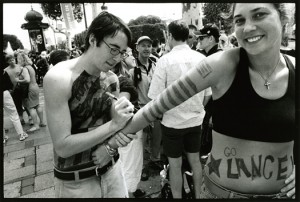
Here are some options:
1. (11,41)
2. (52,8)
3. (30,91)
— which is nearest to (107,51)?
(52,8)

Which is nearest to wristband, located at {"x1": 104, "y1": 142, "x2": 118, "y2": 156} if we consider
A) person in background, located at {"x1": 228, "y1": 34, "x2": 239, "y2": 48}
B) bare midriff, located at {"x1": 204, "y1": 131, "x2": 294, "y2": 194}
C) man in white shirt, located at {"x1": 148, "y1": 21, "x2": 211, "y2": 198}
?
bare midriff, located at {"x1": 204, "y1": 131, "x2": 294, "y2": 194}

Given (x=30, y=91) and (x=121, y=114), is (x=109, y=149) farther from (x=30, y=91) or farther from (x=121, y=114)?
(x=30, y=91)

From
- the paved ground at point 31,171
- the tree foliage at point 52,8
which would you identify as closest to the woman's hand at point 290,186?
the paved ground at point 31,171

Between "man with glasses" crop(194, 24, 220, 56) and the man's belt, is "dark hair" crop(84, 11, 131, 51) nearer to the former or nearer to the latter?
the man's belt

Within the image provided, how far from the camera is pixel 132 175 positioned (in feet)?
10.5

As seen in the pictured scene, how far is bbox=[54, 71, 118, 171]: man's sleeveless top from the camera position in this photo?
1.52m

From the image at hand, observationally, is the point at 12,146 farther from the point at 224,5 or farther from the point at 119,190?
the point at 224,5

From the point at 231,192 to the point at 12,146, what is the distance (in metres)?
4.92

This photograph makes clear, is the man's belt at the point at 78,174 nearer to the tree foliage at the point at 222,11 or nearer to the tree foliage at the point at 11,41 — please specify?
the tree foliage at the point at 11,41

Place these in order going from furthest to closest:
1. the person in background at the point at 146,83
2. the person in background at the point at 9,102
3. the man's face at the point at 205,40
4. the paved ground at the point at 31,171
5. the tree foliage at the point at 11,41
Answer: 1. the person in background at the point at 9,102
2. the man's face at the point at 205,40
3. the person in background at the point at 146,83
4. the paved ground at the point at 31,171
5. the tree foliage at the point at 11,41

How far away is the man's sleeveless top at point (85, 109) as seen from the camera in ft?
Result: 4.98

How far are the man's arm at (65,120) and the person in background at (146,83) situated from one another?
224 cm

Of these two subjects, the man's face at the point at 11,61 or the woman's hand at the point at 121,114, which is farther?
the man's face at the point at 11,61

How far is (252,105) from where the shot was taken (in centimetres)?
125
